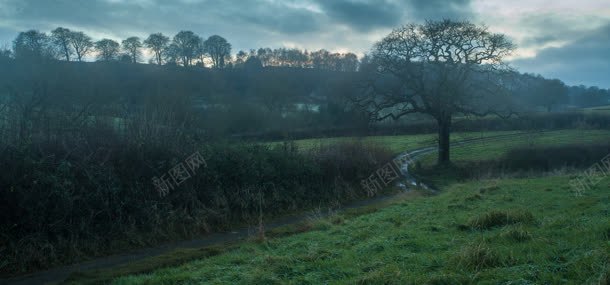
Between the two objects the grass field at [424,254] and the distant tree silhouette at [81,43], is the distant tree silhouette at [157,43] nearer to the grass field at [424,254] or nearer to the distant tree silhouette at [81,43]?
the distant tree silhouette at [81,43]

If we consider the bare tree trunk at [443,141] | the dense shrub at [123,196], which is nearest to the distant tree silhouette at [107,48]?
the dense shrub at [123,196]

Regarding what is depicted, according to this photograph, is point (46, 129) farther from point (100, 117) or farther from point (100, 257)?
point (100, 257)

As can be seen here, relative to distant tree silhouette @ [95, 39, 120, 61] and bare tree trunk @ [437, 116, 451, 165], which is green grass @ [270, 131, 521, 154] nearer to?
bare tree trunk @ [437, 116, 451, 165]

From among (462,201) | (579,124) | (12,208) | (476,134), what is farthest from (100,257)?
(579,124)

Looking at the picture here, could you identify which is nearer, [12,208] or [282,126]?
[12,208]

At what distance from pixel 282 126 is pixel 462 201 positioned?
14822 mm

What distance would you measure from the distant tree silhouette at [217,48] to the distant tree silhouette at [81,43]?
1080 centimetres

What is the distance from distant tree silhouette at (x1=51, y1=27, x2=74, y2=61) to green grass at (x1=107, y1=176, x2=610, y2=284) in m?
25.3

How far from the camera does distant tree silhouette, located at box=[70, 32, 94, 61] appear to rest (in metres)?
31.4

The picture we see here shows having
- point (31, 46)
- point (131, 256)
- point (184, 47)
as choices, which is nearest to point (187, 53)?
point (184, 47)

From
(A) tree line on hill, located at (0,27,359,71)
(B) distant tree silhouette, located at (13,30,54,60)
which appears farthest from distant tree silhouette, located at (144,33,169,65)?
(B) distant tree silhouette, located at (13,30,54,60)

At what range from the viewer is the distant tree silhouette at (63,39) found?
28916 millimetres

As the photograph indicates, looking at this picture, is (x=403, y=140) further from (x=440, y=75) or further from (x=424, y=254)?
(x=424, y=254)

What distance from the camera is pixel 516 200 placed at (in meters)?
13.9
